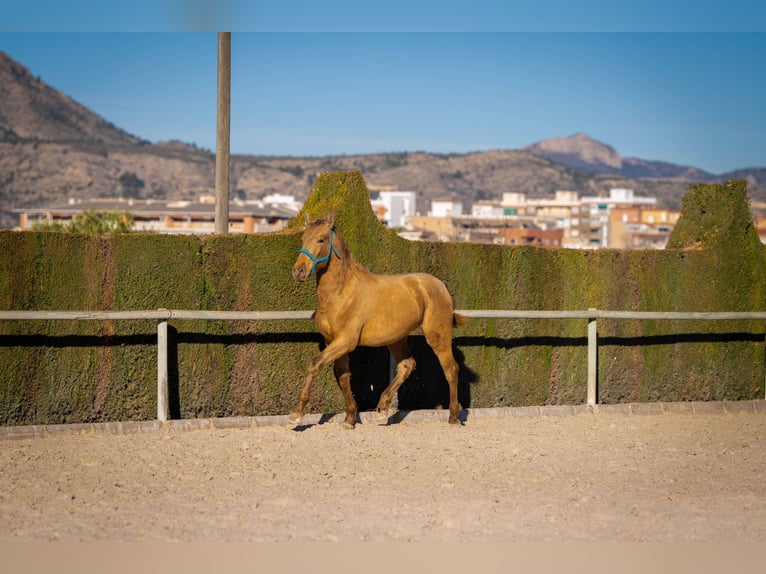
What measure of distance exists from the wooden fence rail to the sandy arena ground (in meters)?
0.73

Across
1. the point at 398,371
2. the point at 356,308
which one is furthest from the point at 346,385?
the point at 356,308

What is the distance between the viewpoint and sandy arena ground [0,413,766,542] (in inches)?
278

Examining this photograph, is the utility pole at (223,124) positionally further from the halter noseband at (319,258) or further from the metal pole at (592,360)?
the metal pole at (592,360)

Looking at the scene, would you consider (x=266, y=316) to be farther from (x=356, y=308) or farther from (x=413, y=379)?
(x=413, y=379)

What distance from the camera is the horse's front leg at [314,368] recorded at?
10.5m

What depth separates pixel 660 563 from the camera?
6273mm

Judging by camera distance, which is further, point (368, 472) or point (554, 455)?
point (554, 455)

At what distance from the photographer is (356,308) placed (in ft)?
35.4

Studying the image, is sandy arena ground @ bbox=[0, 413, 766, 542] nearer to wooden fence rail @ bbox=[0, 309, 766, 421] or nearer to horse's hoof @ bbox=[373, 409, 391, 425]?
horse's hoof @ bbox=[373, 409, 391, 425]

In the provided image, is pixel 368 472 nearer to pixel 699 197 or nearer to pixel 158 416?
pixel 158 416

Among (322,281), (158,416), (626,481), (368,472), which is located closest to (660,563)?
(626,481)

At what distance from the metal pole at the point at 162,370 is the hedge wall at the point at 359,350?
220 millimetres

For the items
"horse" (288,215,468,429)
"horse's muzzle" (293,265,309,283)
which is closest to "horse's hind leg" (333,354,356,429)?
"horse" (288,215,468,429)

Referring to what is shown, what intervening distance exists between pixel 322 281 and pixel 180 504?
363 cm
